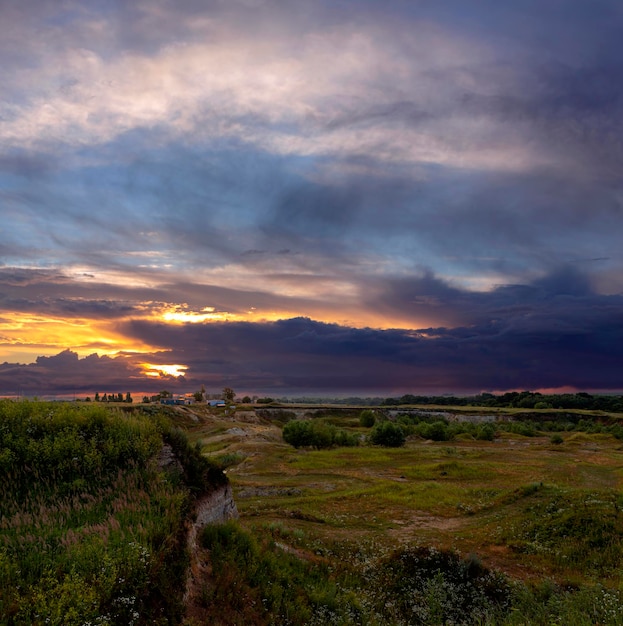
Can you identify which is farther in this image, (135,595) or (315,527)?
(315,527)

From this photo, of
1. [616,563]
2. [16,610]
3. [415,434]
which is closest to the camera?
[16,610]

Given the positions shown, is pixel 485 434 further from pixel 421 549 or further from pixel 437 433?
pixel 421 549

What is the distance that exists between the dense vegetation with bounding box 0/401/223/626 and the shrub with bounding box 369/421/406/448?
76.0 m

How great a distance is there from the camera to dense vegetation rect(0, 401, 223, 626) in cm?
822

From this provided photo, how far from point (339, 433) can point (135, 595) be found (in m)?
82.8

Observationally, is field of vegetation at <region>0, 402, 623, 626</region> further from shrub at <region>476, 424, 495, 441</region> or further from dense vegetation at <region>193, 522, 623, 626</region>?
shrub at <region>476, 424, 495, 441</region>

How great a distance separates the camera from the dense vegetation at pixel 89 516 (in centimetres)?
822

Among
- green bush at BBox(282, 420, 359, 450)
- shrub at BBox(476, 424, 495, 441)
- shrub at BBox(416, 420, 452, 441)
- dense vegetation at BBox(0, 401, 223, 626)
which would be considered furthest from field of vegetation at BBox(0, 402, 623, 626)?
shrub at BBox(476, 424, 495, 441)

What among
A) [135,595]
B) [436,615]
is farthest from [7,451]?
[436,615]

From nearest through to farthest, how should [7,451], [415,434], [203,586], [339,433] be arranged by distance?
[203,586]
[7,451]
[339,433]
[415,434]

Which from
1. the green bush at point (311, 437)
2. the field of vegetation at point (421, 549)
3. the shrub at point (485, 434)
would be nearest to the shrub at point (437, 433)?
the shrub at point (485, 434)

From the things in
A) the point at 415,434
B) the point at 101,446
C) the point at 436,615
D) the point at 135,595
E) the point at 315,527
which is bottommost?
the point at 415,434

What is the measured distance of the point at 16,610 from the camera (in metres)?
7.61

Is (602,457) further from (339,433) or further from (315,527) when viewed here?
(315,527)
